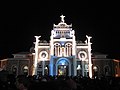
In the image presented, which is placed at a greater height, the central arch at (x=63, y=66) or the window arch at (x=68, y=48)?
the window arch at (x=68, y=48)

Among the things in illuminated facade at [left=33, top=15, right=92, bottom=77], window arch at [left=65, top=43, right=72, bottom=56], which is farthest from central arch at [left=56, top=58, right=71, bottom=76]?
window arch at [left=65, top=43, right=72, bottom=56]

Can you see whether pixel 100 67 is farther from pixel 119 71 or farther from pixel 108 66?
pixel 119 71

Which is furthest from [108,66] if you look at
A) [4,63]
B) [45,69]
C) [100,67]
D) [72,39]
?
[4,63]

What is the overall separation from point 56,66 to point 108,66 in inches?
521

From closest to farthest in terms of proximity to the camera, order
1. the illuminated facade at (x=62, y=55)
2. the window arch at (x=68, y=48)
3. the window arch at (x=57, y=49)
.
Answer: the illuminated facade at (x=62, y=55) < the window arch at (x=57, y=49) < the window arch at (x=68, y=48)

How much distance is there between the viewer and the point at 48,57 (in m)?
49.3

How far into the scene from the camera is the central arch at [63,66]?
A: 4709cm

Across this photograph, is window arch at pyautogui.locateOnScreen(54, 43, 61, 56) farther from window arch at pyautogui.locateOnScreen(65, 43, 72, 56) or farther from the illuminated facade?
window arch at pyautogui.locateOnScreen(65, 43, 72, 56)

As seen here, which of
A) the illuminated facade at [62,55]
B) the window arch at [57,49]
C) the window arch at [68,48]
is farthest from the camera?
the window arch at [68,48]

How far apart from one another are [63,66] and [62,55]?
2.34m

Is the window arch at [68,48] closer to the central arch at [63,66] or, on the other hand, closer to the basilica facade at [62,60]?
the basilica facade at [62,60]

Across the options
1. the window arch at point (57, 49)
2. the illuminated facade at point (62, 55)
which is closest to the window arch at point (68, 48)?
the illuminated facade at point (62, 55)

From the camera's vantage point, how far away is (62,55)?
1855 inches

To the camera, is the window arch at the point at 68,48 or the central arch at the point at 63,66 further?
the window arch at the point at 68,48
